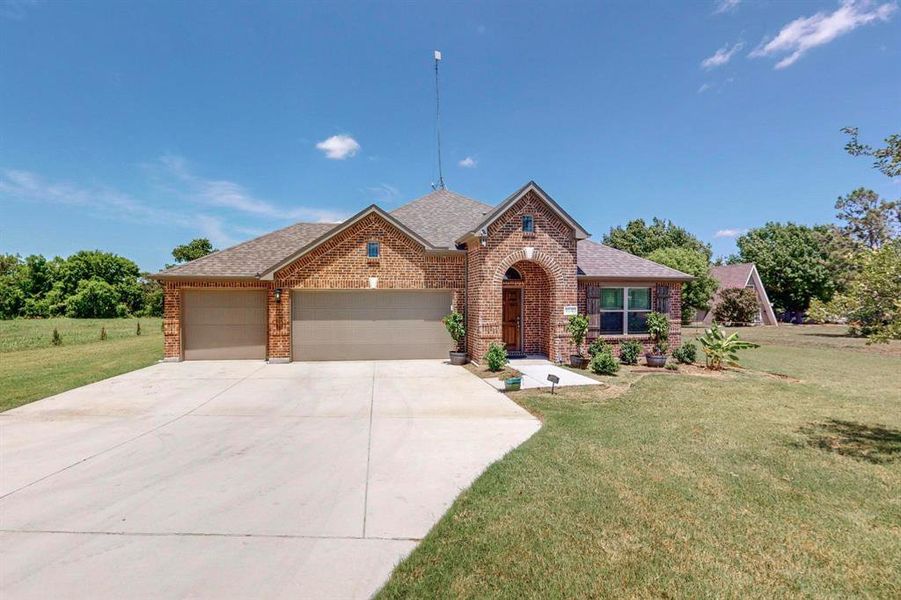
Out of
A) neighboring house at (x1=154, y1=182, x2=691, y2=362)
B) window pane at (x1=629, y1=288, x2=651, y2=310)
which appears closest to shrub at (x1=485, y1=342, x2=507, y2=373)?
neighboring house at (x1=154, y1=182, x2=691, y2=362)

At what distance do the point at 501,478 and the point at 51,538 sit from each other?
172 inches

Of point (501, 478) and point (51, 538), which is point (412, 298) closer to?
point (501, 478)

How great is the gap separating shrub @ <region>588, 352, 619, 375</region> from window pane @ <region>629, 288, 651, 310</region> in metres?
3.87

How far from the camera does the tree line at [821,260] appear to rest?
194 inches

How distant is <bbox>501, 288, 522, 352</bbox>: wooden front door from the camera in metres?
14.8

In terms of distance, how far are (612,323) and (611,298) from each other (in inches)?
35.1

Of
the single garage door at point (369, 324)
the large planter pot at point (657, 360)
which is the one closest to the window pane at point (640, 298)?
the large planter pot at point (657, 360)

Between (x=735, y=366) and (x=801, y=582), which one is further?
(x=735, y=366)

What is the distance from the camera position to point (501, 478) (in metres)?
4.72

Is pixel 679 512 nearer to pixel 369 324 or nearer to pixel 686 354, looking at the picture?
pixel 686 354

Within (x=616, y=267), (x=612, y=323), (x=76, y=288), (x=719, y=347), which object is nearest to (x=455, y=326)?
(x=612, y=323)

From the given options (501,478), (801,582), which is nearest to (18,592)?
(501,478)

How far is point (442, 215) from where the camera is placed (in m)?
17.6

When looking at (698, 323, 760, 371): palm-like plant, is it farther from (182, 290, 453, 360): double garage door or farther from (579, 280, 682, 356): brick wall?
(182, 290, 453, 360): double garage door
